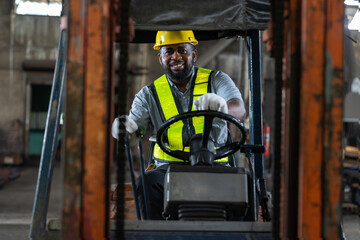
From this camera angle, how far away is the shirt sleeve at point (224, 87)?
3.18 metres

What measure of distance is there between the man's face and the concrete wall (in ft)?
34.3

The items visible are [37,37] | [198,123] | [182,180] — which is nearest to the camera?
[182,180]

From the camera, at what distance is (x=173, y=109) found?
3.03m

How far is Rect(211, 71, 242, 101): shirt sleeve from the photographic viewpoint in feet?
10.4

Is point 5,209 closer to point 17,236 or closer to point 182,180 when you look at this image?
point 17,236

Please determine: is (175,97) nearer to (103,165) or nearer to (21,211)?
(103,165)

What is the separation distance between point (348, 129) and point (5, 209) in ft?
25.9

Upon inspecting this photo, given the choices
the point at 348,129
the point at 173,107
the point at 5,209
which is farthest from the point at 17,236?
the point at 348,129

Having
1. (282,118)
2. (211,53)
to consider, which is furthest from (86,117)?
(211,53)

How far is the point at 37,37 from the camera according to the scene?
→ 12.8 metres

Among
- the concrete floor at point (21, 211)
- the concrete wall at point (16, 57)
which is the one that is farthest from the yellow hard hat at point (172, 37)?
the concrete wall at point (16, 57)

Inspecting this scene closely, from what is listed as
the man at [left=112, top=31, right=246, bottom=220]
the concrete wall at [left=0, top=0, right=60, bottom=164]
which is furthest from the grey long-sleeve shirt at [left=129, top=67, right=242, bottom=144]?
the concrete wall at [left=0, top=0, right=60, bottom=164]

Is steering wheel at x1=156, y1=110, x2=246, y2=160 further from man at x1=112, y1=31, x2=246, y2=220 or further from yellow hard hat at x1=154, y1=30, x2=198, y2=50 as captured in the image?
yellow hard hat at x1=154, y1=30, x2=198, y2=50

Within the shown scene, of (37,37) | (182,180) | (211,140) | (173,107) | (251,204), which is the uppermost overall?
(37,37)
